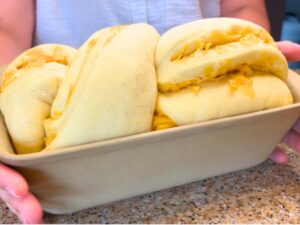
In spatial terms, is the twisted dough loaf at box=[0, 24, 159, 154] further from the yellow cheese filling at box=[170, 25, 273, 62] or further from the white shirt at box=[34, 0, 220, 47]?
the white shirt at box=[34, 0, 220, 47]

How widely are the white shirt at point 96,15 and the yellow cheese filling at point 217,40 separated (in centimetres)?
27

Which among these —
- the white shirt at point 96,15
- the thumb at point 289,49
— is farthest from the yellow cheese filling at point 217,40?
the white shirt at point 96,15

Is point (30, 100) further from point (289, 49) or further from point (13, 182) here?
point (289, 49)

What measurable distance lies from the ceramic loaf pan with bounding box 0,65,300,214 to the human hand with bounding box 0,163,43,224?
0.01 m

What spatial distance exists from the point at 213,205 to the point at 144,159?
10cm

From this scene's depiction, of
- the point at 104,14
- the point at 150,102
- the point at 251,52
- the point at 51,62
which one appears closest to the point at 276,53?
the point at 251,52

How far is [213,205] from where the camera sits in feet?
1.28

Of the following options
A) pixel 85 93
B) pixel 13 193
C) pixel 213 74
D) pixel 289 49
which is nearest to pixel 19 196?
pixel 13 193

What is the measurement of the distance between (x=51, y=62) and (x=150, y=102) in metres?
0.13

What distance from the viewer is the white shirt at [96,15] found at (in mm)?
631

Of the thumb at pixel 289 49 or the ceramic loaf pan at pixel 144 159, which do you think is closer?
the ceramic loaf pan at pixel 144 159

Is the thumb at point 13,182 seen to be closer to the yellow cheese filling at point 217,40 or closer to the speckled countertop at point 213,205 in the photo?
the speckled countertop at point 213,205

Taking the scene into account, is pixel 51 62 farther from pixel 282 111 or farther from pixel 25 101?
pixel 282 111

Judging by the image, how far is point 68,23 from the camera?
672 millimetres
